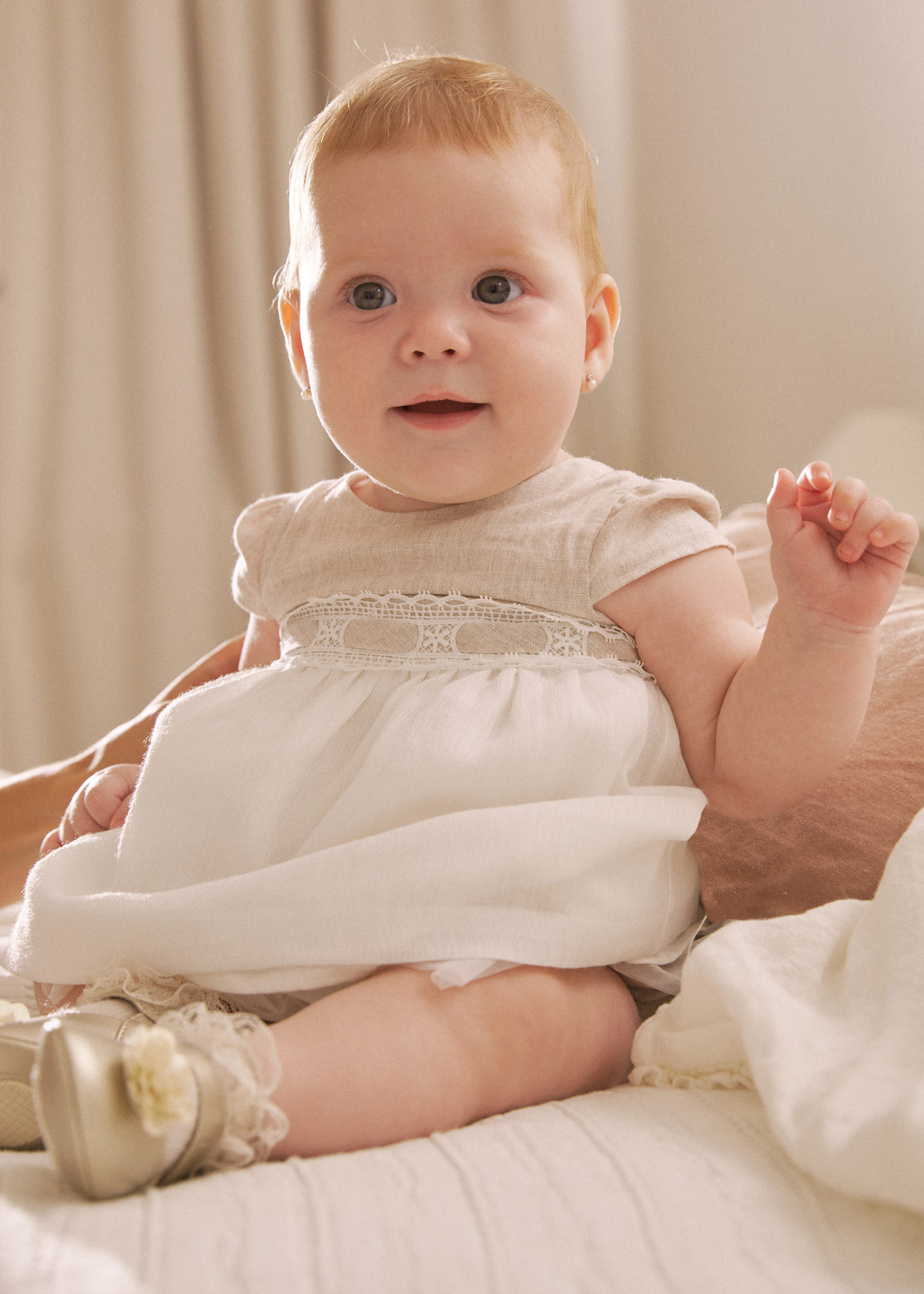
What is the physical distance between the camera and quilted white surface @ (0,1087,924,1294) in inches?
18.2

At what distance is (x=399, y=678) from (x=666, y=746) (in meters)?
0.21

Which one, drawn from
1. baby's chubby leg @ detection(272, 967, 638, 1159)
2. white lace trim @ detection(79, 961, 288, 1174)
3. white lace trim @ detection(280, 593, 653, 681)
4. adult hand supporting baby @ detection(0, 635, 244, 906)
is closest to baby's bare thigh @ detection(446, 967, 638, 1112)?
baby's chubby leg @ detection(272, 967, 638, 1159)

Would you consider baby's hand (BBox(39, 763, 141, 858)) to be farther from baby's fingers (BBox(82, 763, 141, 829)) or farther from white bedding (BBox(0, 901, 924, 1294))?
white bedding (BBox(0, 901, 924, 1294))

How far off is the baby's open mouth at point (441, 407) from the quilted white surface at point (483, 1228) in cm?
53

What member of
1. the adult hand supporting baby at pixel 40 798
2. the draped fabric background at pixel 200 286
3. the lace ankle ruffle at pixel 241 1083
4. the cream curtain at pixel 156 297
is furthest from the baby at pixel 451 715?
the cream curtain at pixel 156 297

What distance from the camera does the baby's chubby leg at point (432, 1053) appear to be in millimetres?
612

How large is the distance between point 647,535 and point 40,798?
2.77ft

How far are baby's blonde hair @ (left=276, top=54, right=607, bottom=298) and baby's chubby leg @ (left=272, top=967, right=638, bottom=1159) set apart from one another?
58 cm

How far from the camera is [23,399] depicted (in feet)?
7.59

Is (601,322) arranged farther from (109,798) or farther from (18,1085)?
(18,1085)

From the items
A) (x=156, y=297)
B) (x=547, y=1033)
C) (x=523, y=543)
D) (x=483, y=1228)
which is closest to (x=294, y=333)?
(x=523, y=543)

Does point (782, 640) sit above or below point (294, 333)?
below

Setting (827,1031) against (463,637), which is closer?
(827,1031)

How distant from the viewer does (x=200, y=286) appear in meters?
2.39
